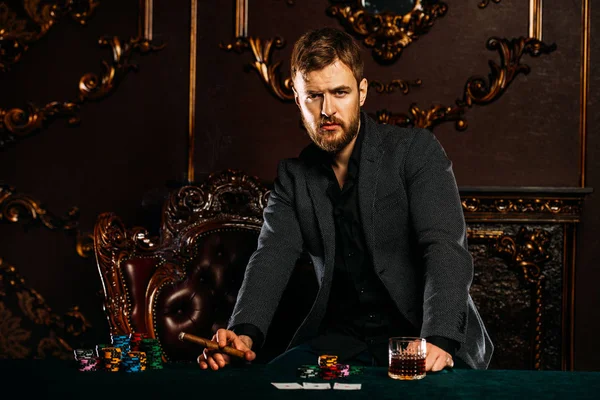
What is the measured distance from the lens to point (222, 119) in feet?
13.2

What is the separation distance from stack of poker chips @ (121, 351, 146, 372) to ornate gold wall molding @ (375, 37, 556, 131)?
7.34 feet

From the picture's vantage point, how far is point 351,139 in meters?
2.86

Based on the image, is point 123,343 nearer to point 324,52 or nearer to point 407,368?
point 407,368

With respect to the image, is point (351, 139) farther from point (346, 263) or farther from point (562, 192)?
point (562, 192)

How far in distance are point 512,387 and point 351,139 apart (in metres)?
1.27

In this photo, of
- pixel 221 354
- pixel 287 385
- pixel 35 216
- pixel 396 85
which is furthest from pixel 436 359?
pixel 35 216

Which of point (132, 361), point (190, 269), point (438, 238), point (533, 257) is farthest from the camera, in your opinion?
point (533, 257)

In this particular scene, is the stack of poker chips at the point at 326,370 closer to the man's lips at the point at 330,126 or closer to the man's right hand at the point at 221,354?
the man's right hand at the point at 221,354

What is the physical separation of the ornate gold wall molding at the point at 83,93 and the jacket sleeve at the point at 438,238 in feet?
5.93

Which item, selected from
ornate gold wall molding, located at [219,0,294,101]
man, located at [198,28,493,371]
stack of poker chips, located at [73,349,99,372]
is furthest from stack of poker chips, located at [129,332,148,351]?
ornate gold wall molding, located at [219,0,294,101]

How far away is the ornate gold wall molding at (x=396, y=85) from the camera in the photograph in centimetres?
399

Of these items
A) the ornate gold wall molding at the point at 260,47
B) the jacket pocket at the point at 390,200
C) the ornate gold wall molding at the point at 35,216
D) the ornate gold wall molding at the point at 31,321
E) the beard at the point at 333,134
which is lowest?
the ornate gold wall molding at the point at 31,321

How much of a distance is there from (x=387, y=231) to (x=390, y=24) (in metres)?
1.57

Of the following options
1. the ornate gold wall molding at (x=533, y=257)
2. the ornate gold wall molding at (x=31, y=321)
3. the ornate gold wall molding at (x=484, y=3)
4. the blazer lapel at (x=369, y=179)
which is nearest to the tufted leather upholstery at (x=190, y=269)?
the blazer lapel at (x=369, y=179)
